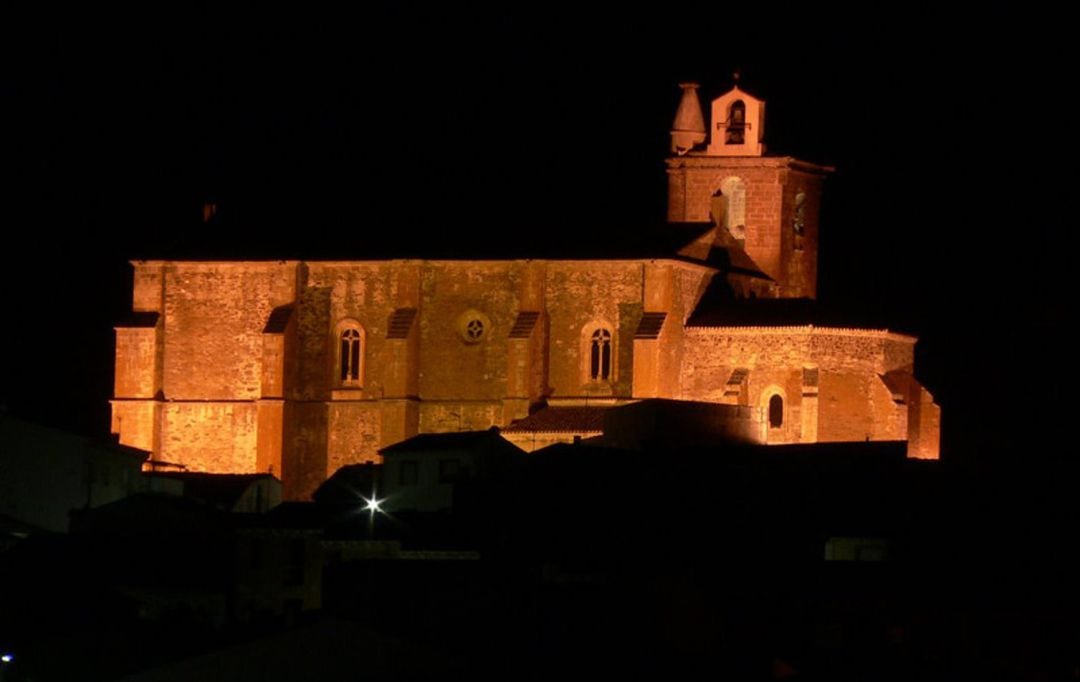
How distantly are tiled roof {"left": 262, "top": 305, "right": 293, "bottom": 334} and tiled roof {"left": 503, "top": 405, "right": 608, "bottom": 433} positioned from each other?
709 centimetres

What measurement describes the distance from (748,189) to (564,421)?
34.2 feet

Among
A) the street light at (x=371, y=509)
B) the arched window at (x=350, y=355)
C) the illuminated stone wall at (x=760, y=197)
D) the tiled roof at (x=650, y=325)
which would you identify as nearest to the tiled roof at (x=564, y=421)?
the tiled roof at (x=650, y=325)

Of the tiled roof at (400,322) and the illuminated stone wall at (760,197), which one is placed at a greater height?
the illuminated stone wall at (760,197)

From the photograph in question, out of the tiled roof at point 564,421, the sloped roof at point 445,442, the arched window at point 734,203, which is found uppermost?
the arched window at point 734,203

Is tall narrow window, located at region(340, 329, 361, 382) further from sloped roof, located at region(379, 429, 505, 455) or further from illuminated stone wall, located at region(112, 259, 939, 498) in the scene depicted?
sloped roof, located at region(379, 429, 505, 455)

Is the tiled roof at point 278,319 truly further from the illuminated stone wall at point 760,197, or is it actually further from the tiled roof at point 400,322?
the illuminated stone wall at point 760,197

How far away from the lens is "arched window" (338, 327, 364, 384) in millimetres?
109125

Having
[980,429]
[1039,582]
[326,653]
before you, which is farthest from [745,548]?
[980,429]

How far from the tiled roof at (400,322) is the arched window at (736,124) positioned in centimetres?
954

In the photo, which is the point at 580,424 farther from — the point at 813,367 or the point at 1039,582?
the point at 1039,582

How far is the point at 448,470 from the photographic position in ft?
326

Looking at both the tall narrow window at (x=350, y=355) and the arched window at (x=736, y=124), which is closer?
the tall narrow window at (x=350, y=355)

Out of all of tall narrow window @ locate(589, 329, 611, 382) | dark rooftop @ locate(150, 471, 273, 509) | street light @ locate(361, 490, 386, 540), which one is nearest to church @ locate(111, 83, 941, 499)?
tall narrow window @ locate(589, 329, 611, 382)

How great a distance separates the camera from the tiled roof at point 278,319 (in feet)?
357
